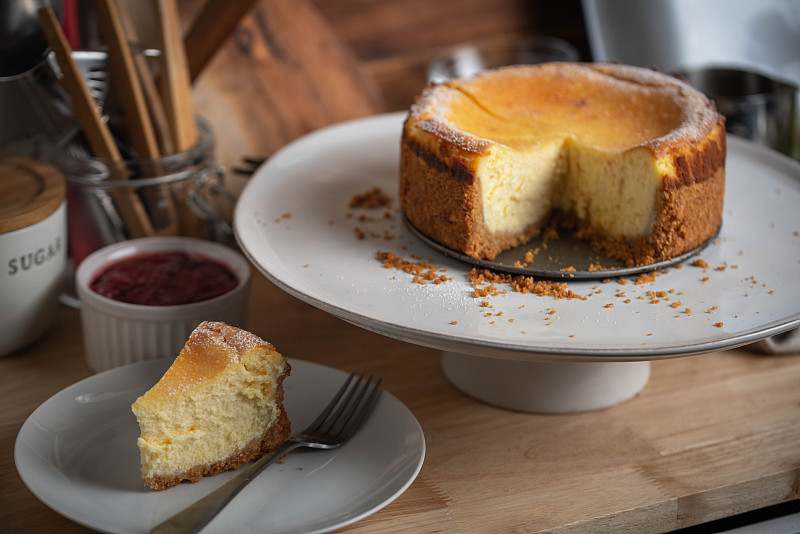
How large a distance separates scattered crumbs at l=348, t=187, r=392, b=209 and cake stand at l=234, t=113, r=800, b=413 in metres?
0.02

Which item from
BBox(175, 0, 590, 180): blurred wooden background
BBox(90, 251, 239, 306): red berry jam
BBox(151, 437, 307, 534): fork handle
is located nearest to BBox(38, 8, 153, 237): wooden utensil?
BBox(90, 251, 239, 306): red berry jam

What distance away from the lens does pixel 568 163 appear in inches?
53.4

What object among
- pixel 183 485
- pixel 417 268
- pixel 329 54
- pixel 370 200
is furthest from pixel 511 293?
pixel 329 54

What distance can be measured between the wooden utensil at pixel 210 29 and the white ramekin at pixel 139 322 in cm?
49

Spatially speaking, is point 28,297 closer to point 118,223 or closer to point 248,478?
point 118,223

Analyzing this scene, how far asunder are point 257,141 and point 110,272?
64cm

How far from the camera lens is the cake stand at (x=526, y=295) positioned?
3.34 feet

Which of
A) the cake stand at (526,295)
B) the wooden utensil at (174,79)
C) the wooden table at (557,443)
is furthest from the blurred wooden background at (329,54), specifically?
the wooden table at (557,443)

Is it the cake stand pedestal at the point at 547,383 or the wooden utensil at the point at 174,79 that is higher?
the wooden utensil at the point at 174,79

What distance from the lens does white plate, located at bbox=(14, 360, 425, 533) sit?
95 cm

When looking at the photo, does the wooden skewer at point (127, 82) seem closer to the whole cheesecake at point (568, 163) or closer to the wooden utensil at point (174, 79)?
the wooden utensil at point (174, 79)

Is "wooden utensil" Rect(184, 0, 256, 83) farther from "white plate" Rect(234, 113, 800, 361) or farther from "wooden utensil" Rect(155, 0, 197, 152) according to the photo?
"white plate" Rect(234, 113, 800, 361)

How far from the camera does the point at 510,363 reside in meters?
1.23

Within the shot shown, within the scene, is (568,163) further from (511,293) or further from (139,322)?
(139,322)
